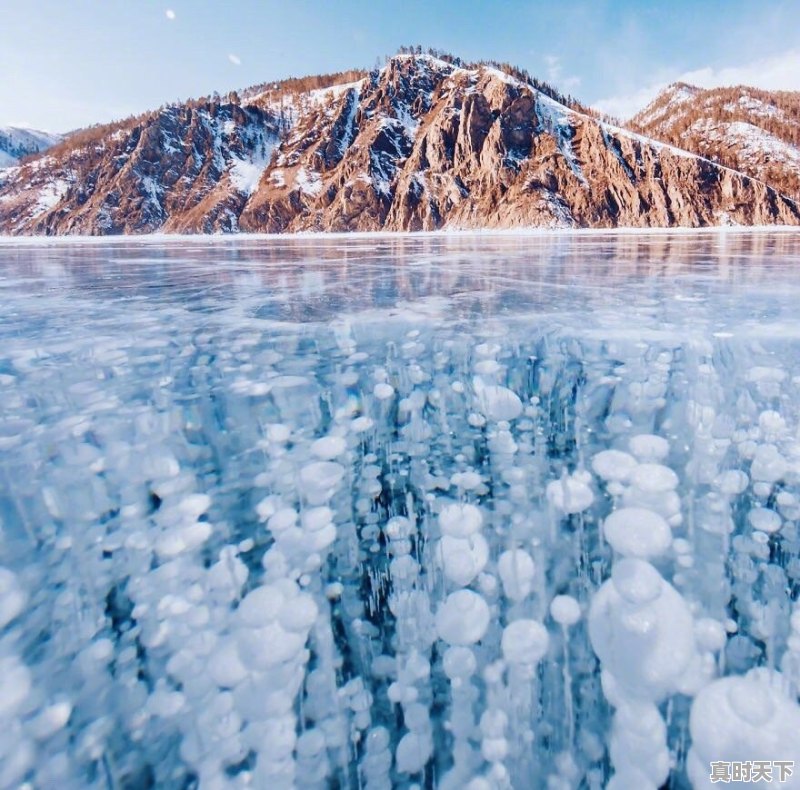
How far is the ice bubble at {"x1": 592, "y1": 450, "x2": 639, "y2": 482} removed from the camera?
1.98m

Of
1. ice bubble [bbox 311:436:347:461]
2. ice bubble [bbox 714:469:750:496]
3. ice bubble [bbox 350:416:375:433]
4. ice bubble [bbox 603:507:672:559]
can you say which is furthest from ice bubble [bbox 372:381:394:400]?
ice bubble [bbox 714:469:750:496]

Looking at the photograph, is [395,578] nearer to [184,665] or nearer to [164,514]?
[184,665]

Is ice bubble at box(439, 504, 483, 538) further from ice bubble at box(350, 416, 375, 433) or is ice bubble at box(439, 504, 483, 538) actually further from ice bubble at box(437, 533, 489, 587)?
ice bubble at box(350, 416, 375, 433)

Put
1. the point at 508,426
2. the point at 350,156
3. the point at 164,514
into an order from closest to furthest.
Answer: the point at 164,514 → the point at 508,426 → the point at 350,156

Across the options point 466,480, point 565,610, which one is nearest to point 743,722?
point 565,610

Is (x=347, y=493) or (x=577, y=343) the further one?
(x=577, y=343)

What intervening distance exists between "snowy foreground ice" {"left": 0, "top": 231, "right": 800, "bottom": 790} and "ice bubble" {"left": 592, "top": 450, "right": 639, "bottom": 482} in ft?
0.03

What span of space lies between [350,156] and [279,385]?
224 ft

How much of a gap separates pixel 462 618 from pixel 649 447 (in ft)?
4.29

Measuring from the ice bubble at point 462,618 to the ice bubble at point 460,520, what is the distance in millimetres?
258

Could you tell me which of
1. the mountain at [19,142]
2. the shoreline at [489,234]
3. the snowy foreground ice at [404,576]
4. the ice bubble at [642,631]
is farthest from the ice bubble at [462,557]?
the mountain at [19,142]

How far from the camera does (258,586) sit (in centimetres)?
152

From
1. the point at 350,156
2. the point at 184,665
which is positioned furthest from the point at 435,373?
the point at 350,156

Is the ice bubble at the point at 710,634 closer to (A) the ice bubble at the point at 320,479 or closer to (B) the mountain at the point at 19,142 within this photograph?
(A) the ice bubble at the point at 320,479
